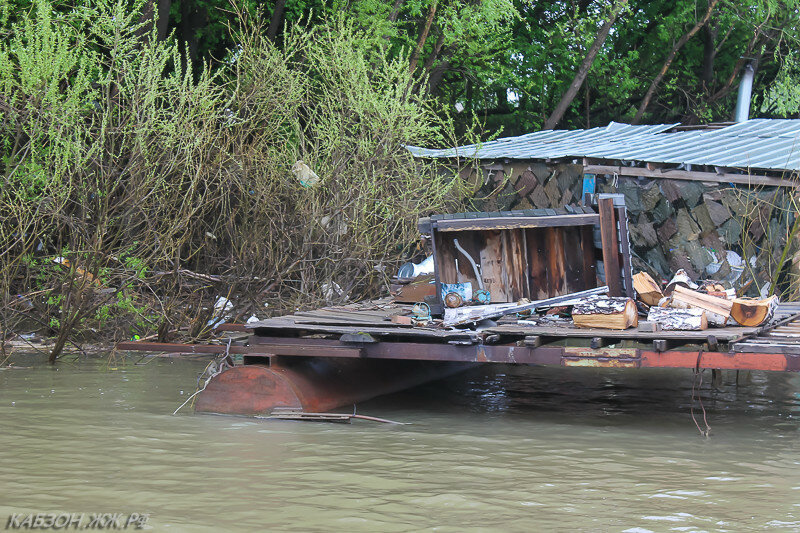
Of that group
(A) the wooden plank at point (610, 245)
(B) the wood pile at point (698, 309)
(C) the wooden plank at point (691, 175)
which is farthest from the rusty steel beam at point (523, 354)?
(C) the wooden plank at point (691, 175)

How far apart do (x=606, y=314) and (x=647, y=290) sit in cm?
122

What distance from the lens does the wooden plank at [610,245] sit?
28.9ft

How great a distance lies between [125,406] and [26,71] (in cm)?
411

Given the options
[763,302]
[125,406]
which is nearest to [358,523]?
[125,406]

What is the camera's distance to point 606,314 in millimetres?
8094

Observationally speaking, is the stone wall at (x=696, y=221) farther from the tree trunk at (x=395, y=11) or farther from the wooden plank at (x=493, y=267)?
the tree trunk at (x=395, y=11)

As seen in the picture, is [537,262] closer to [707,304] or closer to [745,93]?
[707,304]

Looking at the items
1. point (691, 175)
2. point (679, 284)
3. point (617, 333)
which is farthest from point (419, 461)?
point (691, 175)

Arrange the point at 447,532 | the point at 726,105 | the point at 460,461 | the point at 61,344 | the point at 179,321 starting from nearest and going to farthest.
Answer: the point at 447,532 < the point at 460,461 < the point at 61,344 < the point at 179,321 < the point at 726,105

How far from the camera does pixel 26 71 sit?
33.9ft

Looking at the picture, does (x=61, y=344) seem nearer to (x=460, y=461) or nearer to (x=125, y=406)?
(x=125, y=406)

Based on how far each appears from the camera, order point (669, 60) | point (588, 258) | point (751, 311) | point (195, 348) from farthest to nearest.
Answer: point (669, 60)
point (588, 258)
point (195, 348)
point (751, 311)

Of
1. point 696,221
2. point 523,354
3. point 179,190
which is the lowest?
point 523,354

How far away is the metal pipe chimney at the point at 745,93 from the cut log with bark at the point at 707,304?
15.1 meters
